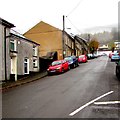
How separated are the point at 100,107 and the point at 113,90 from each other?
458cm

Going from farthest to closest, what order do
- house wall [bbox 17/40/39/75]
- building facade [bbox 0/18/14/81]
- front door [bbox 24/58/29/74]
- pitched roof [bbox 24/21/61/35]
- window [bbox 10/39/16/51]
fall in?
pitched roof [bbox 24/21/61/35]
front door [bbox 24/58/29/74]
house wall [bbox 17/40/39/75]
window [bbox 10/39/16/51]
building facade [bbox 0/18/14/81]

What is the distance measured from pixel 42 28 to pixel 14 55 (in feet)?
87.3

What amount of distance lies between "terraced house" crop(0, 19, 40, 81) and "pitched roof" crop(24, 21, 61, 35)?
18.3 m

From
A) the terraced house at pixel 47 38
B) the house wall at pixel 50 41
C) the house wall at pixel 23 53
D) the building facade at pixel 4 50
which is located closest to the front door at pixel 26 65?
the house wall at pixel 23 53

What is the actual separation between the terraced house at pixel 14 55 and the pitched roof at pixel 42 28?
1834 cm

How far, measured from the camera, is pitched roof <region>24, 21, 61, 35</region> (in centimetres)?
5200

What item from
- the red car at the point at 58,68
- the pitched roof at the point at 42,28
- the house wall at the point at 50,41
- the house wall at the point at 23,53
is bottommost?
the red car at the point at 58,68

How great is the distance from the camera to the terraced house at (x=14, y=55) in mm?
24281

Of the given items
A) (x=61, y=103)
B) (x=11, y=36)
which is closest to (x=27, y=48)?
(x=11, y=36)

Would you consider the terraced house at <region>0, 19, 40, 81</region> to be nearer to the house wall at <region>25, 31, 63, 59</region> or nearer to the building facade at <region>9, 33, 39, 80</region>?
the building facade at <region>9, 33, 39, 80</region>

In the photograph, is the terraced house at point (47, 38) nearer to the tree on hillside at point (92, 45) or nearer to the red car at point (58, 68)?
the red car at point (58, 68)

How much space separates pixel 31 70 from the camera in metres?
32.1

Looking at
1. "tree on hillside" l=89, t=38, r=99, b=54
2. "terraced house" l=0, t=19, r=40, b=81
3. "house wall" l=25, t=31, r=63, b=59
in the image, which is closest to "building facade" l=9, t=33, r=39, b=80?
"terraced house" l=0, t=19, r=40, b=81

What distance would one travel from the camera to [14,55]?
87.7ft
